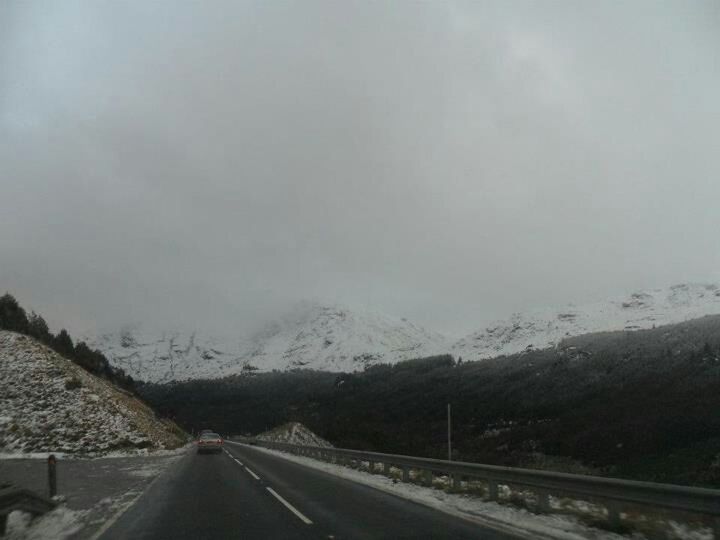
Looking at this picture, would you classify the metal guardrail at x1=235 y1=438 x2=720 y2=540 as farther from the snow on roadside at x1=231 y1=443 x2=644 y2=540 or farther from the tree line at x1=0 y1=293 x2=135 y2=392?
the tree line at x1=0 y1=293 x2=135 y2=392

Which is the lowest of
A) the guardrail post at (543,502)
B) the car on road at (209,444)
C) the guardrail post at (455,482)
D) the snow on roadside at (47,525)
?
the snow on roadside at (47,525)

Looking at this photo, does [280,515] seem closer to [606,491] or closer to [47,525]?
[47,525]

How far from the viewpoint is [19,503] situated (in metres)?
11.9

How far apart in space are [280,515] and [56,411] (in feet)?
120

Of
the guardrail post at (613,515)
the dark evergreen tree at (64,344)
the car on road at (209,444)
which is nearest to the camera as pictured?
the guardrail post at (613,515)

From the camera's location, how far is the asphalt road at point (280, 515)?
1091 cm

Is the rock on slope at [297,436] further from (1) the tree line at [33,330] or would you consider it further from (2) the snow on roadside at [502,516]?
(2) the snow on roadside at [502,516]

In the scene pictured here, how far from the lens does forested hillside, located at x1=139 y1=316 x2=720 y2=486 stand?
8081cm

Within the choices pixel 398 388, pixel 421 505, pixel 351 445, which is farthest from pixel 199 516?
pixel 398 388

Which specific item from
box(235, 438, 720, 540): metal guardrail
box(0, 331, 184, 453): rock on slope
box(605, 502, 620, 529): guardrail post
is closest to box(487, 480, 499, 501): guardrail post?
box(235, 438, 720, 540): metal guardrail

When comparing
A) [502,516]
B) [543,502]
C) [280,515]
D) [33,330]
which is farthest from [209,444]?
[543,502]

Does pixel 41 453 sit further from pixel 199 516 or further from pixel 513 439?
pixel 513 439

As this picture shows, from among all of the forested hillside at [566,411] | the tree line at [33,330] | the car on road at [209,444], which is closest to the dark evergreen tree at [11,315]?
the tree line at [33,330]

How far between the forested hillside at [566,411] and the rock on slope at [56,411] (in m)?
29.9
